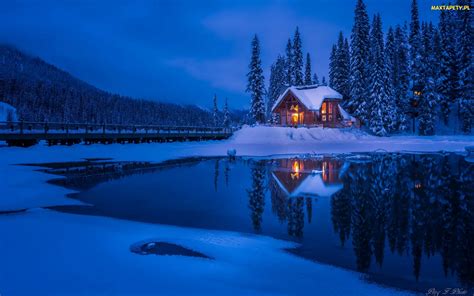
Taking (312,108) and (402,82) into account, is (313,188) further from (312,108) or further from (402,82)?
(402,82)

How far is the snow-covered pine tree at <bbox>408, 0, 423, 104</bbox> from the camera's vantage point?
184 feet

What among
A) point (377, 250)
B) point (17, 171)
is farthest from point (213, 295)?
point (17, 171)

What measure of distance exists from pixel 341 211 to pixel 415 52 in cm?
5666

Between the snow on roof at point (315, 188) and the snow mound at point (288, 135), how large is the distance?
27578mm

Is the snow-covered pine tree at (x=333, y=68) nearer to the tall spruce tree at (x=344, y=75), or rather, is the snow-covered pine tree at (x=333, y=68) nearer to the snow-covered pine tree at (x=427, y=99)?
the tall spruce tree at (x=344, y=75)

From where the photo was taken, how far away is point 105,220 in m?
8.88

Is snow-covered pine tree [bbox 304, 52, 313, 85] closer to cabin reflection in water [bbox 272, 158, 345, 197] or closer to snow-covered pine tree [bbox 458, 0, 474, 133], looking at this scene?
snow-covered pine tree [bbox 458, 0, 474, 133]

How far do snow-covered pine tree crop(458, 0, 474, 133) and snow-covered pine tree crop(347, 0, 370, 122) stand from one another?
1443cm

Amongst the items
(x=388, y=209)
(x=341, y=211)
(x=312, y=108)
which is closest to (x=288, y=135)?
(x=312, y=108)

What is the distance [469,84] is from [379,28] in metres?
16.2

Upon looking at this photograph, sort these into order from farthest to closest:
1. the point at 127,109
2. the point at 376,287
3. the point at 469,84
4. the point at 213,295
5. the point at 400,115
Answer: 1. the point at 127,109
2. the point at 400,115
3. the point at 469,84
4. the point at 376,287
5. the point at 213,295

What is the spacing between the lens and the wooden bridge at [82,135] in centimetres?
2997

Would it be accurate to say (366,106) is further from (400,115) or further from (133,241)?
(133,241)

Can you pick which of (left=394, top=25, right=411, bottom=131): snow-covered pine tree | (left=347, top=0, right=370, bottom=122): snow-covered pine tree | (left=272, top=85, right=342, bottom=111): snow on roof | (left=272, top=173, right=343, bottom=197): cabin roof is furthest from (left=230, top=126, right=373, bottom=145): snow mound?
(left=272, top=173, right=343, bottom=197): cabin roof
